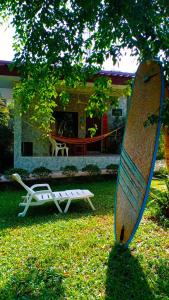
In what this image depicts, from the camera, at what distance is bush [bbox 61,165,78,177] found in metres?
9.21

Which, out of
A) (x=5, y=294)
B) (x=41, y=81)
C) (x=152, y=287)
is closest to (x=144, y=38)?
(x=41, y=81)

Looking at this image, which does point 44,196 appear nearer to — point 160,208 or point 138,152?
point 160,208

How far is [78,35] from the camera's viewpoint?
130 inches

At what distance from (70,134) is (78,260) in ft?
30.5

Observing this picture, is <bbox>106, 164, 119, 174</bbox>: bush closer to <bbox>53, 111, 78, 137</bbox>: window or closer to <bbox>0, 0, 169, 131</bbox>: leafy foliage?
<bbox>53, 111, 78, 137</bbox>: window

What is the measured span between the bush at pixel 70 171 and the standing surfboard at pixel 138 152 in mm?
4606

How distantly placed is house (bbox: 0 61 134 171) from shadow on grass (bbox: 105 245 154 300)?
4.35 m

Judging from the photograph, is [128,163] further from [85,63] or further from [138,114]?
[85,63]

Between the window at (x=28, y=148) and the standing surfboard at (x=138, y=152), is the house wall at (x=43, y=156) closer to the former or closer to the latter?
the window at (x=28, y=148)

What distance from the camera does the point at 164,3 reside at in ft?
8.79

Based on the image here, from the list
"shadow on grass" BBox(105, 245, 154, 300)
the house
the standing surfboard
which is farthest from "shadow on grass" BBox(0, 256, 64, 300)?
the house

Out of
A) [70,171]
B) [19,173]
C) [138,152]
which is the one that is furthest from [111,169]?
[138,152]

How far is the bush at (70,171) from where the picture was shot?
9.21 metres

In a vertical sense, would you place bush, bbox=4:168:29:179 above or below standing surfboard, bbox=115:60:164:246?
below
